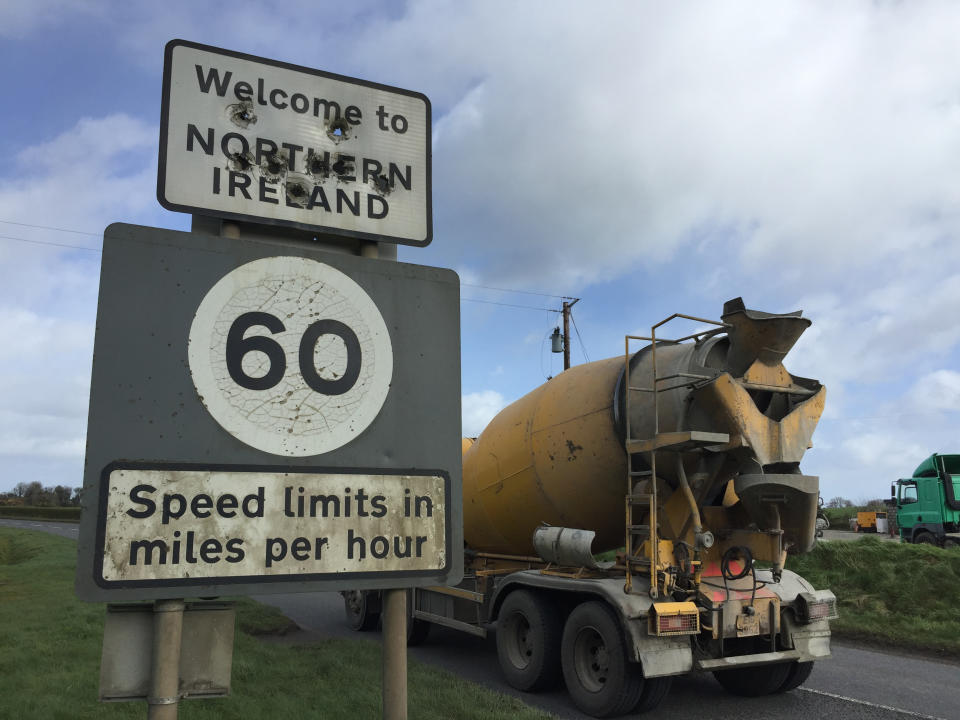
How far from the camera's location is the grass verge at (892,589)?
10742 millimetres

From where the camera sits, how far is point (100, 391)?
82.0 inches

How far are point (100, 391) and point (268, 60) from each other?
53.6 inches

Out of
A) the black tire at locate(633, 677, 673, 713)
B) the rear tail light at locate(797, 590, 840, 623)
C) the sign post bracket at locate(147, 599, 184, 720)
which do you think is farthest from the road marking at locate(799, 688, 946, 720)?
the sign post bracket at locate(147, 599, 184, 720)

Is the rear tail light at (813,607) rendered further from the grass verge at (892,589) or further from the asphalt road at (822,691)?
the grass verge at (892,589)

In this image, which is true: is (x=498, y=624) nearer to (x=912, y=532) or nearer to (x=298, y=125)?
(x=298, y=125)

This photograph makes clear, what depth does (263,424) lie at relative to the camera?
2266 millimetres

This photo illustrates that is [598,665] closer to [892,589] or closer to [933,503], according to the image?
[892,589]

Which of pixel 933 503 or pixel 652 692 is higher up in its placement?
pixel 933 503

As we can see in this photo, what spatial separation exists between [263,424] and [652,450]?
513 cm

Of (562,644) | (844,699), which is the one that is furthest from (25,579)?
(844,699)

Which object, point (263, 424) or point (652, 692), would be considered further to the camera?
point (652, 692)

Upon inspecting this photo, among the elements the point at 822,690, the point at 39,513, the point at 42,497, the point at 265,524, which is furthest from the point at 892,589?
the point at 42,497

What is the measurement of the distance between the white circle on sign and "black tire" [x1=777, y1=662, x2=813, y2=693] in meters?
7.07

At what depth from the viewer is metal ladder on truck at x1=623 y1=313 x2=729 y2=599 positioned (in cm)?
657
